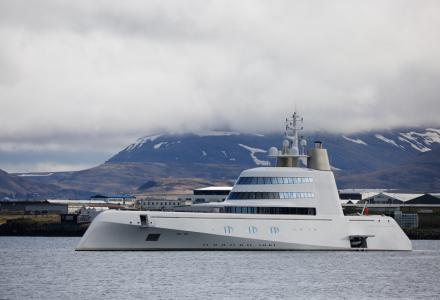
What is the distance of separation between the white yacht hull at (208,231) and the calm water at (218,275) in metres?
0.91

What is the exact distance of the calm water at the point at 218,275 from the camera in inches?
2173

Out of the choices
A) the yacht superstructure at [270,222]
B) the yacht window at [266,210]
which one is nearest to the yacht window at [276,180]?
the yacht superstructure at [270,222]

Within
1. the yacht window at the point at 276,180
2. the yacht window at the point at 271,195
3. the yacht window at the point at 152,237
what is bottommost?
the yacht window at the point at 152,237

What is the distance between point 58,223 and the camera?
508ft

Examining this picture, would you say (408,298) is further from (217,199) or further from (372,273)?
(217,199)

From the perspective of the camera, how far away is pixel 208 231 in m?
75.1

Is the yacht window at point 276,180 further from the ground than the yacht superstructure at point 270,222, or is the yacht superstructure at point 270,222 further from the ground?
the yacht window at point 276,180

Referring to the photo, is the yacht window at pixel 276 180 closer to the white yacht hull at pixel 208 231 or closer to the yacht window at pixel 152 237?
the white yacht hull at pixel 208 231

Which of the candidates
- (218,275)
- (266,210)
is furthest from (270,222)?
(218,275)

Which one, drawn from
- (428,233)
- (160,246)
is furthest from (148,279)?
(428,233)

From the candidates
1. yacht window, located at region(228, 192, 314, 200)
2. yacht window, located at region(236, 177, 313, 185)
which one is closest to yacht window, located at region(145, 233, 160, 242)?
yacht window, located at region(228, 192, 314, 200)

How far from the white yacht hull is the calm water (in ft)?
3.00

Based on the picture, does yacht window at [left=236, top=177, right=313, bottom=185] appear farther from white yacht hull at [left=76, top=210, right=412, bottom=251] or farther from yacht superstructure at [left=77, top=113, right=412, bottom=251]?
white yacht hull at [left=76, top=210, right=412, bottom=251]

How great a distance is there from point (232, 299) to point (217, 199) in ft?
481
